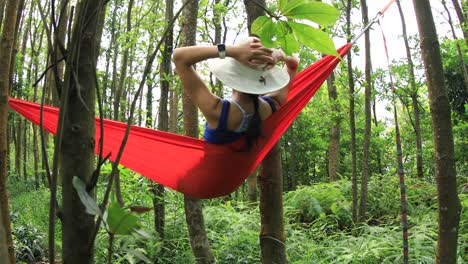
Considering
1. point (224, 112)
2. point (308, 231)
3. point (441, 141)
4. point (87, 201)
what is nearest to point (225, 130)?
point (224, 112)

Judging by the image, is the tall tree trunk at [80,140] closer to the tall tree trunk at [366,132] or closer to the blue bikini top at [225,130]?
the blue bikini top at [225,130]

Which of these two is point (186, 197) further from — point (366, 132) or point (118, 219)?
point (118, 219)

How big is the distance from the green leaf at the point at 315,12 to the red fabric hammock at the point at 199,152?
0.92 metres

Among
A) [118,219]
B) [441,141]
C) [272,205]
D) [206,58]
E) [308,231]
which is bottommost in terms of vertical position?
[308,231]

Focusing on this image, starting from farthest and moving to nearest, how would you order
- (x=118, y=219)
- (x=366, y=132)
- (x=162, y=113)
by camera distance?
1. (x=366, y=132)
2. (x=162, y=113)
3. (x=118, y=219)

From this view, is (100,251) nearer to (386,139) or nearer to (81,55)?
(81,55)

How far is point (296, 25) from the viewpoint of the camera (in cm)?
55

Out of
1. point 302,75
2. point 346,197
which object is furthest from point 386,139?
point 302,75

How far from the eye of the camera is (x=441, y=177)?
4.14 ft

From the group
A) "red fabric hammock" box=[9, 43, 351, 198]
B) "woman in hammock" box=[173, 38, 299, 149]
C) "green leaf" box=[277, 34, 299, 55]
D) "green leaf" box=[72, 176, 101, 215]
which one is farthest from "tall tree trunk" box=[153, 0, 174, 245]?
"green leaf" box=[72, 176, 101, 215]

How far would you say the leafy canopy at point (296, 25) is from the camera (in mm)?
533

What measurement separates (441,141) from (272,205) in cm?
65

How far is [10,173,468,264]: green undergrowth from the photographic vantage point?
2354 mm

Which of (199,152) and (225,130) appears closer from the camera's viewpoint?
(225,130)
